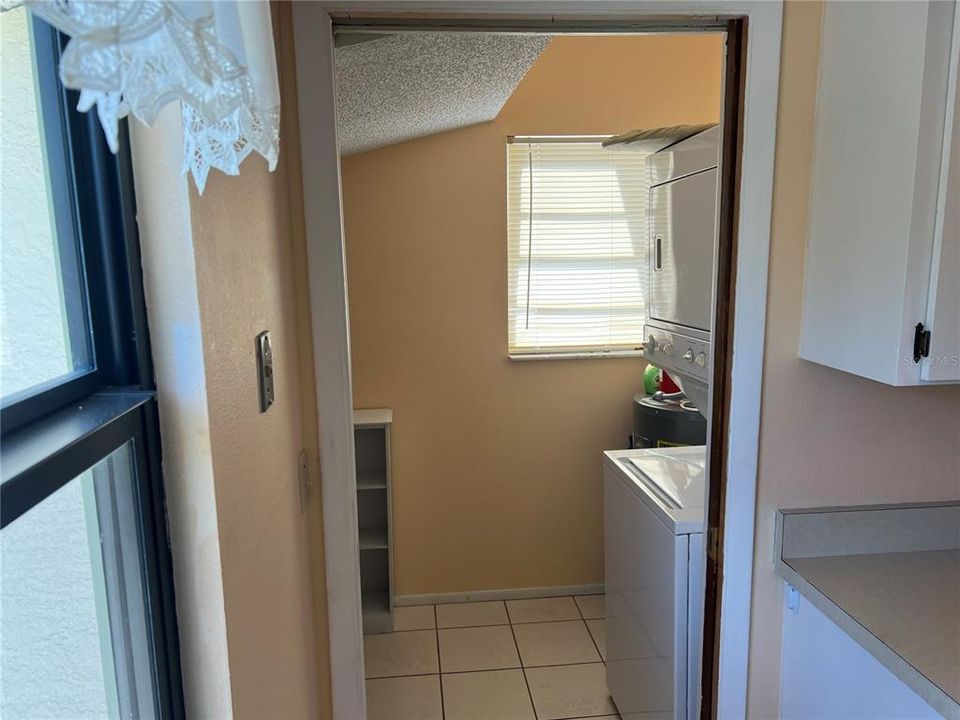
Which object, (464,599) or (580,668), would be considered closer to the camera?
(580,668)

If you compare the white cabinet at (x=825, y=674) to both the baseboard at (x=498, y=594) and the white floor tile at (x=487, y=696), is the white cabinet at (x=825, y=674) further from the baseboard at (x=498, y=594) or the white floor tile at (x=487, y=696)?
the baseboard at (x=498, y=594)

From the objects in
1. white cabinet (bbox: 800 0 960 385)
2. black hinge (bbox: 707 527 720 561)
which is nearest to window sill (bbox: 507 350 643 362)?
black hinge (bbox: 707 527 720 561)

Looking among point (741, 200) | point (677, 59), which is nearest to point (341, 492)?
point (741, 200)

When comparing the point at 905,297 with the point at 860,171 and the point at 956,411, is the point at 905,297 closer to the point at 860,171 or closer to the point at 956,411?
the point at 860,171

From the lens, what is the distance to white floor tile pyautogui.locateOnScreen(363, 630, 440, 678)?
2619 mm

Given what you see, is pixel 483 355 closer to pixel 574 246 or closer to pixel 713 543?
pixel 574 246

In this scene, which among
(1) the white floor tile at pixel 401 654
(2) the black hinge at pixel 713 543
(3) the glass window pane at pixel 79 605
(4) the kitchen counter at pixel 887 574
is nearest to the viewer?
(3) the glass window pane at pixel 79 605

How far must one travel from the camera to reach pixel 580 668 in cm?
261

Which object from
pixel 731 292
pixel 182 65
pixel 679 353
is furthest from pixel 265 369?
pixel 679 353

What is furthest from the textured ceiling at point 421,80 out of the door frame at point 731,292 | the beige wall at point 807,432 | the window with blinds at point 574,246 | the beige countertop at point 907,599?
the beige countertop at point 907,599

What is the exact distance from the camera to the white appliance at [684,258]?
1.71 metres

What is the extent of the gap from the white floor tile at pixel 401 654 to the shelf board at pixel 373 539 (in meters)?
0.37

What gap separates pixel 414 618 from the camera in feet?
9.80

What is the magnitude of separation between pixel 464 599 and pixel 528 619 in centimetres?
32
